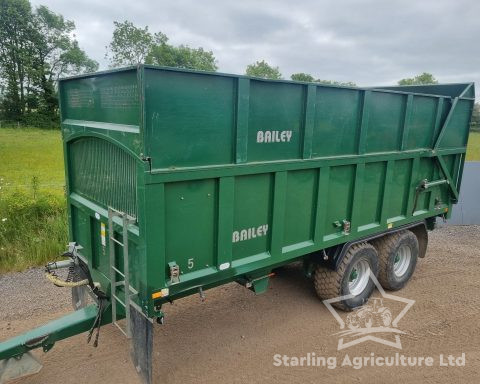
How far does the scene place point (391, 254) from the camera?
5.54 metres

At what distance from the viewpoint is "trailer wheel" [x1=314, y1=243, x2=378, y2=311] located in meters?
4.95

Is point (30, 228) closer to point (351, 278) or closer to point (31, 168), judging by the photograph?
point (351, 278)

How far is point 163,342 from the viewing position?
4465 millimetres

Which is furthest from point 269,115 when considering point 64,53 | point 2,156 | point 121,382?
point 64,53

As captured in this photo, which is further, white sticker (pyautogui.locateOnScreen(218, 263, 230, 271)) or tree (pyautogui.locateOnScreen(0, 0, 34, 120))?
tree (pyautogui.locateOnScreen(0, 0, 34, 120))

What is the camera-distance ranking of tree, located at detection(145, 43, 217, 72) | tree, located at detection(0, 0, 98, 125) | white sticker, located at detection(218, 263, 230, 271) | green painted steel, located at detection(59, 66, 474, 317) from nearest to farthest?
green painted steel, located at detection(59, 66, 474, 317) < white sticker, located at detection(218, 263, 230, 271) < tree, located at detection(0, 0, 98, 125) < tree, located at detection(145, 43, 217, 72)

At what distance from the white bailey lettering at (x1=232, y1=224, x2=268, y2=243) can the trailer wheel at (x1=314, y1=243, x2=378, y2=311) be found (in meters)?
1.52

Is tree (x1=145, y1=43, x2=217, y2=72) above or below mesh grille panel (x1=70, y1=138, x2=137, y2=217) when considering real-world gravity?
above

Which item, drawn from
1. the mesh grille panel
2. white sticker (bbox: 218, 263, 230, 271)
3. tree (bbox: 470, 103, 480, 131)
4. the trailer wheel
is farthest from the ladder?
tree (bbox: 470, 103, 480, 131)

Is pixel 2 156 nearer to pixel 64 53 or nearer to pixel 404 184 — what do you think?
pixel 404 184

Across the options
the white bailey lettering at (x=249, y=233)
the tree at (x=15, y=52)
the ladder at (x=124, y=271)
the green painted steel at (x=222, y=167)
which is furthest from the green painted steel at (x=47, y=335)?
the tree at (x=15, y=52)

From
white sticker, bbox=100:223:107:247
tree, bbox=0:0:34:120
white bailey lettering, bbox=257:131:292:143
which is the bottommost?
white sticker, bbox=100:223:107:247

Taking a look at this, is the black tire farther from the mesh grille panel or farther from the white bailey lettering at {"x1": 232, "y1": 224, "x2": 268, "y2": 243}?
the mesh grille panel

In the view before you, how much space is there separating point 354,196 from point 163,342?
2.80 m
